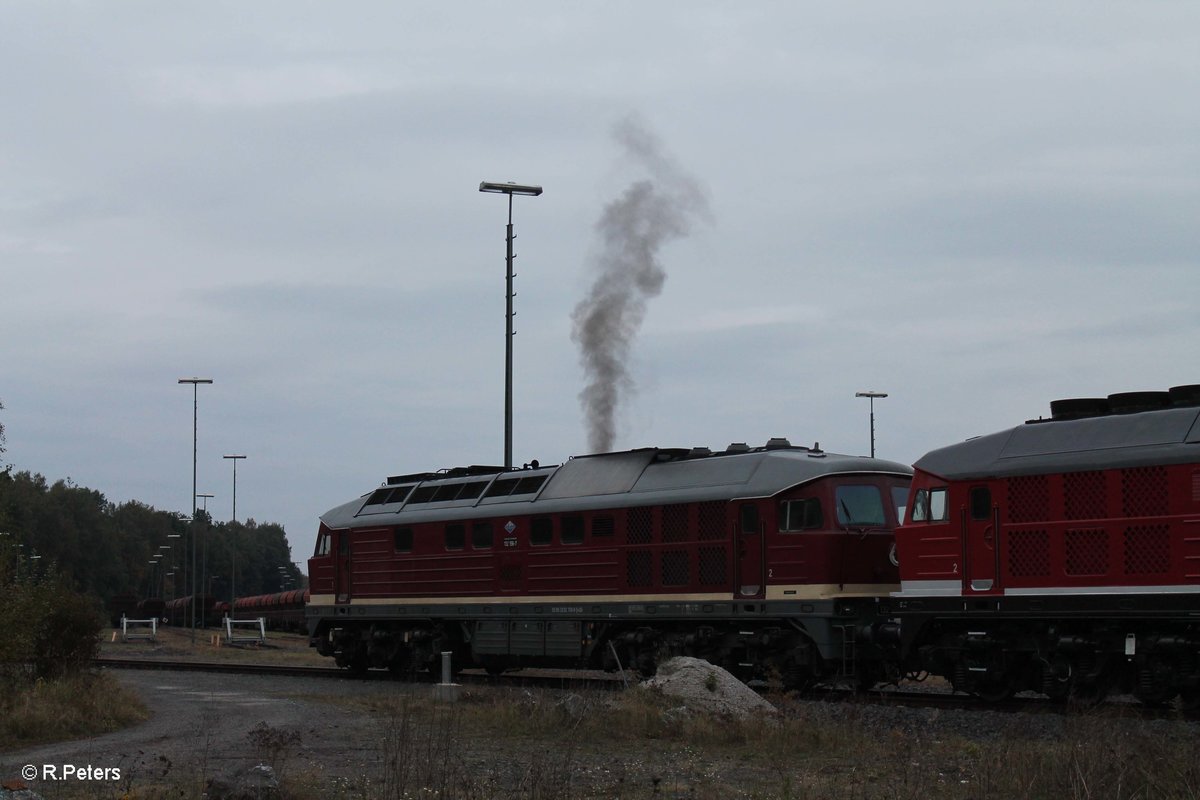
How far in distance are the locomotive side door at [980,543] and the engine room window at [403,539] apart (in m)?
14.0

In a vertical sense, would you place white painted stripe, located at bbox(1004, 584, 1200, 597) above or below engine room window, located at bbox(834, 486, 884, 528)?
below

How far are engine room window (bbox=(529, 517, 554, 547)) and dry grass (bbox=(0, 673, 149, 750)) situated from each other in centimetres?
841

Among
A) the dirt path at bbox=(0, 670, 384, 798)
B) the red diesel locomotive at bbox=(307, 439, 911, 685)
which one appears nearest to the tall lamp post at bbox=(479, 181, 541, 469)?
the red diesel locomotive at bbox=(307, 439, 911, 685)

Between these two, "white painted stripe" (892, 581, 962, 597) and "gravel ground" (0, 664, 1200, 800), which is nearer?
"gravel ground" (0, 664, 1200, 800)

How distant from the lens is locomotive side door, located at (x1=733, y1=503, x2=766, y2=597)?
2430cm

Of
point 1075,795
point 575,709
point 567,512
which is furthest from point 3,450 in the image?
point 1075,795

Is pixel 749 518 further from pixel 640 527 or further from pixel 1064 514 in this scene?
pixel 1064 514

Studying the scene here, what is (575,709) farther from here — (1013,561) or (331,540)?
(331,540)

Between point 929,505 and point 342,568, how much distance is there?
53.5 feet

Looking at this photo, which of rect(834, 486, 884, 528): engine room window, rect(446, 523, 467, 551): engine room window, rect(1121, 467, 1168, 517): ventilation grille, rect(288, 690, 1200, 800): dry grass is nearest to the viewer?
rect(288, 690, 1200, 800): dry grass

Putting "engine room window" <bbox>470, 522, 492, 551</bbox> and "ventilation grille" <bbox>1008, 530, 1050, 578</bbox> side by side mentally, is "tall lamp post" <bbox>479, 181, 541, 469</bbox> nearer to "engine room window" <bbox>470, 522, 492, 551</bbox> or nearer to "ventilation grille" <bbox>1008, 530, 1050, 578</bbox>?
"engine room window" <bbox>470, 522, 492, 551</bbox>

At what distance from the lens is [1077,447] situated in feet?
66.4

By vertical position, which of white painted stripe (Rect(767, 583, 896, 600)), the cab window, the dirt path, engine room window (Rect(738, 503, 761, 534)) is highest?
the cab window

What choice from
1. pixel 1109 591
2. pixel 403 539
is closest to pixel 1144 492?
pixel 1109 591
